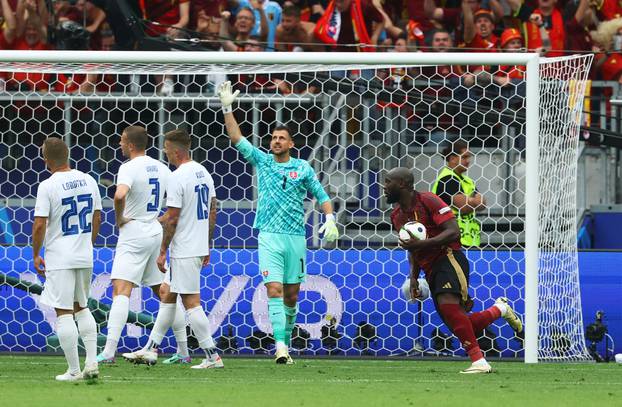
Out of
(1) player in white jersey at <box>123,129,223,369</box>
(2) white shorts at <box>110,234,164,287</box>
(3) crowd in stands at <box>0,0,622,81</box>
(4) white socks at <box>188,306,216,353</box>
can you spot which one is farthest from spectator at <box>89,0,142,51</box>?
(4) white socks at <box>188,306,216,353</box>

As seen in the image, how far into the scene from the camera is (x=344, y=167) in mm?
13977

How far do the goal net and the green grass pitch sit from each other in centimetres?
103

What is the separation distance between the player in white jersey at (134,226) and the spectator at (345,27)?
5921 millimetres

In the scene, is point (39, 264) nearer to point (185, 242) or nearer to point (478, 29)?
point (185, 242)

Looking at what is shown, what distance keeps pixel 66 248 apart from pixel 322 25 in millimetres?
7796

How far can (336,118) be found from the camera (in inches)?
563

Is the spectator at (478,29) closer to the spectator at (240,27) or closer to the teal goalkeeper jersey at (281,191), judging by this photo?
the spectator at (240,27)

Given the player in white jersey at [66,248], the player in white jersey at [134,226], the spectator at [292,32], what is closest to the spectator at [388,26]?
the spectator at [292,32]

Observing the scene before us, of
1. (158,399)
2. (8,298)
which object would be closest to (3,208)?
(8,298)

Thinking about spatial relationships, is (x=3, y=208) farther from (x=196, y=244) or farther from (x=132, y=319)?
(x=196, y=244)

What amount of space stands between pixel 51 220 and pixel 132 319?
3.54 metres

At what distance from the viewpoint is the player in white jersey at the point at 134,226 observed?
1102 cm

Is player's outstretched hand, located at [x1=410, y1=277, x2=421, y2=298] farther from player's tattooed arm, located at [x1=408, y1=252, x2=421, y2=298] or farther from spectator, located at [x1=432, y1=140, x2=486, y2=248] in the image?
spectator, located at [x1=432, y1=140, x2=486, y2=248]

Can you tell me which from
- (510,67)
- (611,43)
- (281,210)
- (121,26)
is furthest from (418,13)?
(281,210)
